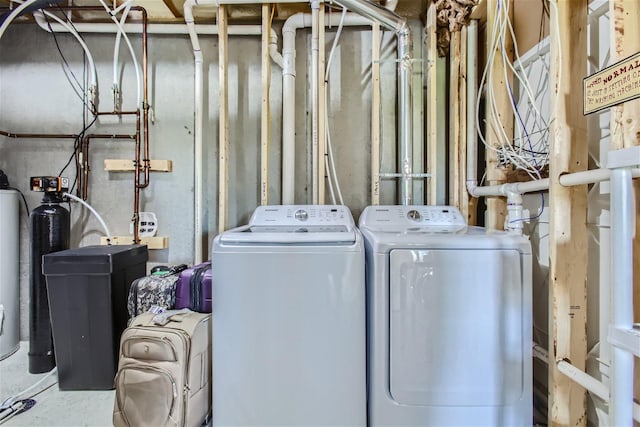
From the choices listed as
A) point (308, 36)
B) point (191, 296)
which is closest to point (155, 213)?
point (191, 296)

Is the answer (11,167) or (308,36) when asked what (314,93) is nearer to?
(308,36)

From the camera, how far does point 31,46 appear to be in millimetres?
2338

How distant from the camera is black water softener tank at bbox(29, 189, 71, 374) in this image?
1955mm

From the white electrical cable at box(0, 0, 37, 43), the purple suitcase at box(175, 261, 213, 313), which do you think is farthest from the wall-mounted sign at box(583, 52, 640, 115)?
the white electrical cable at box(0, 0, 37, 43)

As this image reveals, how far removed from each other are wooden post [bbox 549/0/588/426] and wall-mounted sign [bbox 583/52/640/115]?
154mm

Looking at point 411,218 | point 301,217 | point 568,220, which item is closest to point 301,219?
point 301,217

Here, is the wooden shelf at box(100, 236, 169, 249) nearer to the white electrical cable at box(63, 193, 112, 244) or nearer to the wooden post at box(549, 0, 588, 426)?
the white electrical cable at box(63, 193, 112, 244)

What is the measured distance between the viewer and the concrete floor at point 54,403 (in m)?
1.57

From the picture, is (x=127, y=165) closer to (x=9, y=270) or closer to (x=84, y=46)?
(x=84, y=46)

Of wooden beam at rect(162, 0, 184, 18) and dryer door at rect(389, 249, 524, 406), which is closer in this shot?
dryer door at rect(389, 249, 524, 406)

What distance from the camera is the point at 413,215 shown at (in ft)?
5.82

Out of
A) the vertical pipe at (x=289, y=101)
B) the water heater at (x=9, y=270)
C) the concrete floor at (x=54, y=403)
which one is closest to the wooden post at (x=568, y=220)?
the vertical pipe at (x=289, y=101)

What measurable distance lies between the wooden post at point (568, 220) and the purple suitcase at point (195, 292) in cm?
155

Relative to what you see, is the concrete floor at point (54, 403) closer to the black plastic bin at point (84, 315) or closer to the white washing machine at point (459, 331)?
the black plastic bin at point (84, 315)
